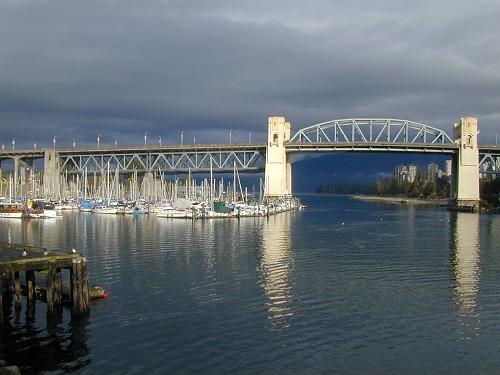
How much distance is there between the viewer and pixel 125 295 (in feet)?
79.7

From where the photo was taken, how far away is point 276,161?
11800 centimetres

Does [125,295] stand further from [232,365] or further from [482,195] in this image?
[482,195]

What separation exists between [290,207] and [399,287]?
83992mm

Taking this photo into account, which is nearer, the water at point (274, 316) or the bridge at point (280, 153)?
the water at point (274, 316)

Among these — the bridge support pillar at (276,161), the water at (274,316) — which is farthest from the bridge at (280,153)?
the water at (274,316)

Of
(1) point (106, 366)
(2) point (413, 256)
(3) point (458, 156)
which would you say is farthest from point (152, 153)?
(1) point (106, 366)

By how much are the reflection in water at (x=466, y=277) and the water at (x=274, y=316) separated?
0.23ft

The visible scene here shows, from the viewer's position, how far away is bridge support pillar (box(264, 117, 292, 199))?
115750mm

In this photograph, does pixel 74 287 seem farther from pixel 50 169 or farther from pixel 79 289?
pixel 50 169

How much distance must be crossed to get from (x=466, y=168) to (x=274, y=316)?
10440cm

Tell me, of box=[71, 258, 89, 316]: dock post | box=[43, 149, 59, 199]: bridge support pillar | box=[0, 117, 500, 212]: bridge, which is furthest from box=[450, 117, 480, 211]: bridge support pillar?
box=[71, 258, 89, 316]: dock post

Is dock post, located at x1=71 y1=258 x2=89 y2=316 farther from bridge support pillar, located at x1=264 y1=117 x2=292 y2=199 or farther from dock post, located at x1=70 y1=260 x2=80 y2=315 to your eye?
bridge support pillar, located at x1=264 y1=117 x2=292 y2=199

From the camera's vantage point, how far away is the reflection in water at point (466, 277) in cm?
2098

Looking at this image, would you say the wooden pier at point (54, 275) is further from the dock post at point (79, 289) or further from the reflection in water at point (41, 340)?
the reflection in water at point (41, 340)
